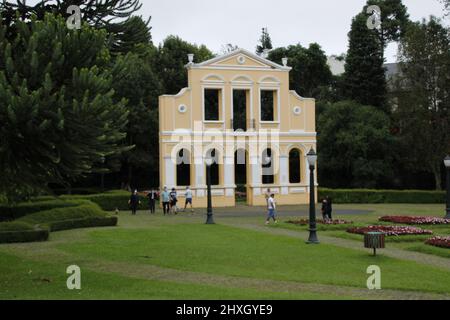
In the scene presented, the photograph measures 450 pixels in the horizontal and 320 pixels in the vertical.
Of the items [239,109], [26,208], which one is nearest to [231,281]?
[26,208]

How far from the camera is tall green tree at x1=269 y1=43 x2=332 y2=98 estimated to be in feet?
200

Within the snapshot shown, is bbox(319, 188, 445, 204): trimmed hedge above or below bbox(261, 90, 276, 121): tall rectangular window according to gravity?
below

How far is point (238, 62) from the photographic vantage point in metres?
43.6

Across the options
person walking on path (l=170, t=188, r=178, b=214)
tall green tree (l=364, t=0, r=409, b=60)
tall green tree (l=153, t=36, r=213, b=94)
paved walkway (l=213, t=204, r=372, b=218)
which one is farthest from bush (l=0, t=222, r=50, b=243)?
tall green tree (l=364, t=0, r=409, b=60)

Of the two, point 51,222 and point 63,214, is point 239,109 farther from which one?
point 51,222

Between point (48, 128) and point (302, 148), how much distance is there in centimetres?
3347

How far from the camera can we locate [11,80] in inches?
505

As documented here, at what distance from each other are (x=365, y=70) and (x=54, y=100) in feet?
148

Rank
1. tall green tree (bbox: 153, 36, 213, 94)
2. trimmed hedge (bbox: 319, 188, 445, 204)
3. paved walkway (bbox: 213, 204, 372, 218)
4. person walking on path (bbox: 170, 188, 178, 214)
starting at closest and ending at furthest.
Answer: paved walkway (bbox: 213, 204, 372, 218) → person walking on path (bbox: 170, 188, 178, 214) → trimmed hedge (bbox: 319, 188, 445, 204) → tall green tree (bbox: 153, 36, 213, 94)

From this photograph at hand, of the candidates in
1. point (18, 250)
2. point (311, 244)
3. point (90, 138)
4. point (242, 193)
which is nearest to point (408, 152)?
point (242, 193)

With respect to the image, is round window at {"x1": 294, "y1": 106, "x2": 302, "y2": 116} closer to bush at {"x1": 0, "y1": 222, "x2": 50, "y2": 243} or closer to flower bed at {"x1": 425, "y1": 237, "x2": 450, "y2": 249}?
flower bed at {"x1": 425, "y1": 237, "x2": 450, "y2": 249}

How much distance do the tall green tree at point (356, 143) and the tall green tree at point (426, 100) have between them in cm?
185

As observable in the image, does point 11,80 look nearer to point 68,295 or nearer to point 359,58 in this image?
point 68,295

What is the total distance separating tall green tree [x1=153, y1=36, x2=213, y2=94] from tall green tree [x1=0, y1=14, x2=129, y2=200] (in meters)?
42.6
